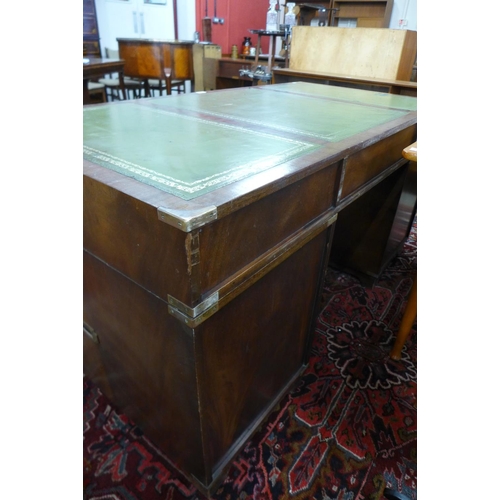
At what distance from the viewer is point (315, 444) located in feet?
4.01

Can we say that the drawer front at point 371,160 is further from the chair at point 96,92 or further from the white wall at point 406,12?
the white wall at point 406,12

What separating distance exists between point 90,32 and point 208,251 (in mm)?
5846

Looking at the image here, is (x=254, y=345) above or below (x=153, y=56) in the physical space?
below

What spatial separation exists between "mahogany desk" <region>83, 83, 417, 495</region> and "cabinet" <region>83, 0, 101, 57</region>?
4.70m

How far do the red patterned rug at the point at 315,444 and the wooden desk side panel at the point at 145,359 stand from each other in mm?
92

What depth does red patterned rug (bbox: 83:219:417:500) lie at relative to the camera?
1.09m

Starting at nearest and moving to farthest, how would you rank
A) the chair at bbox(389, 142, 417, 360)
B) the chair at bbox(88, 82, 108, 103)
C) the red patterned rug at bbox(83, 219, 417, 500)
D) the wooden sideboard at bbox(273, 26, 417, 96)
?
the red patterned rug at bbox(83, 219, 417, 500) → the chair at bbox(389, 142, 417, 360) → the wooden sideboard at bbox(273, 26, 417, 96) → the chair at bbox(88, 82, 108, 103)

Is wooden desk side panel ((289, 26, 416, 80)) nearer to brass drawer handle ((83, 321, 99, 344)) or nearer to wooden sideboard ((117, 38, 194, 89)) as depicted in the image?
wooden sideboard ((117, 38, 194, 89))

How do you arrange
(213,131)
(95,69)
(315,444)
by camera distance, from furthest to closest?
(95,69)
(315,444)
(213,131)

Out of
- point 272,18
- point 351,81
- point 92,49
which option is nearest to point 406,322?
point 351,81

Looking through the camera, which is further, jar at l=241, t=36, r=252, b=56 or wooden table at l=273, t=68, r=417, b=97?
jar at l=241, t=36, r=252, b=56

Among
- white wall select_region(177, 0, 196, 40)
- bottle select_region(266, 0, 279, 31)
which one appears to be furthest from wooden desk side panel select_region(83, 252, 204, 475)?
white wall select_region(177, 0, 196, 40)

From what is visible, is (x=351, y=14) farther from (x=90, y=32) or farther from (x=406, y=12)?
(x=90, y=32)
